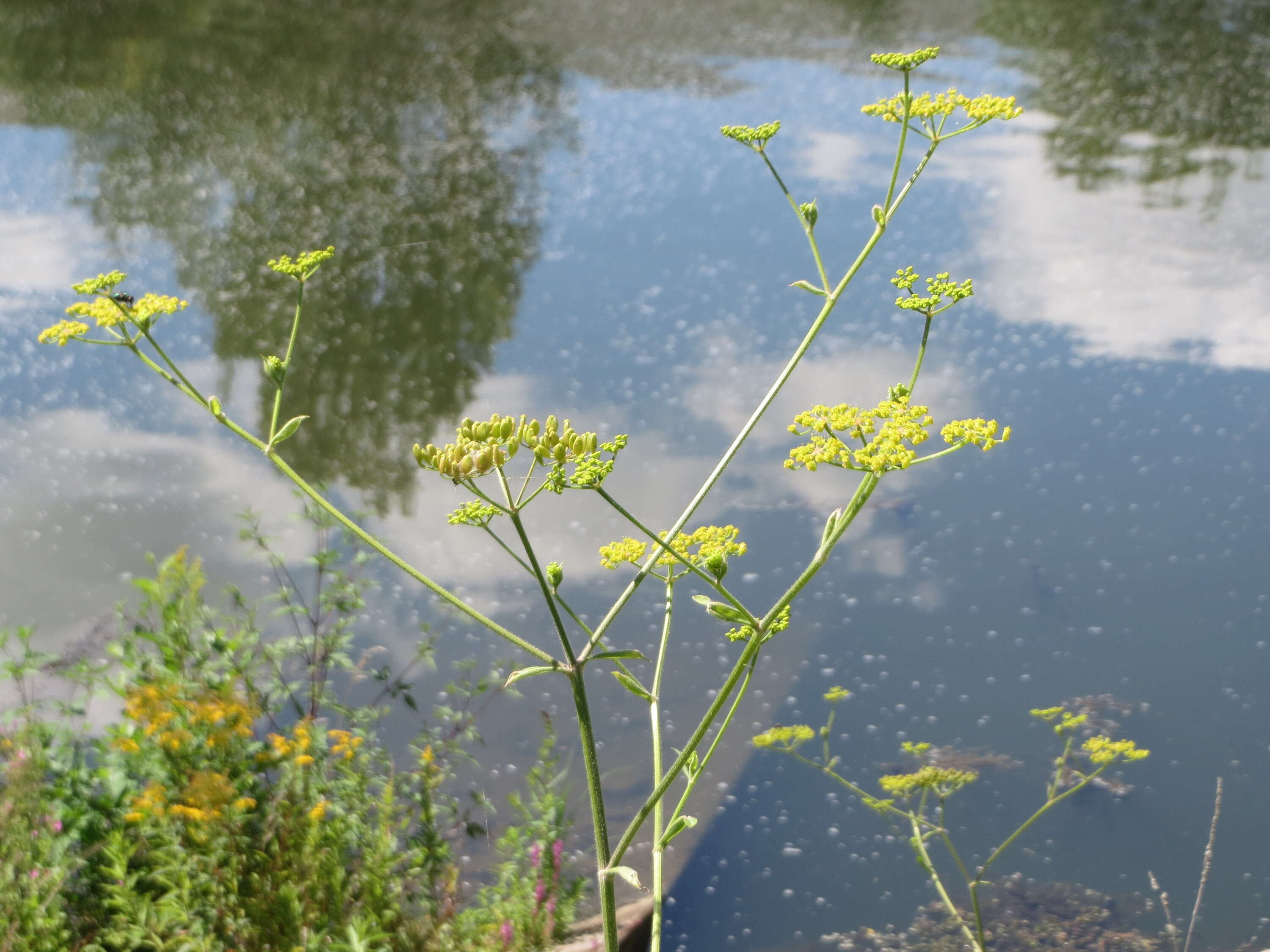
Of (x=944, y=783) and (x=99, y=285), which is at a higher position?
(x=99, y=285)

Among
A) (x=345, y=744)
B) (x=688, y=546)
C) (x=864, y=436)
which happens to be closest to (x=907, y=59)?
(x=864, y=436)

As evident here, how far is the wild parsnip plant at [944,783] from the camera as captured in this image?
1.36 metres

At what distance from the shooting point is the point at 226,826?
1.41 metres

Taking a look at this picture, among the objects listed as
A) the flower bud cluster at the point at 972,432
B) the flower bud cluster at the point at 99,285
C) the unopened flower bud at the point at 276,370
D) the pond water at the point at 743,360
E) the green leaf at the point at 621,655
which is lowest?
the green leaf at the point at 621,655

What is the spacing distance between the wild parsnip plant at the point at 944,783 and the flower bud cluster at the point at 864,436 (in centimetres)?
56

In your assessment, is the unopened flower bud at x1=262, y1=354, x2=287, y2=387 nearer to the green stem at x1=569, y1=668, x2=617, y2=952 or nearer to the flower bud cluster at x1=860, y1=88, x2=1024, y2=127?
the green stem at x1=569, y1=668, x2=617, y2=952

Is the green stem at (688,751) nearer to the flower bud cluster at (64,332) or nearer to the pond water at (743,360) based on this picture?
the flower bud cluster at (64,332)

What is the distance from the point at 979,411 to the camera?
334 cm

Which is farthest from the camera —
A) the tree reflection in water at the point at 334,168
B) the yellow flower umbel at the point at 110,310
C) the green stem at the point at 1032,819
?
the tree reflection in water at the point at 334,168

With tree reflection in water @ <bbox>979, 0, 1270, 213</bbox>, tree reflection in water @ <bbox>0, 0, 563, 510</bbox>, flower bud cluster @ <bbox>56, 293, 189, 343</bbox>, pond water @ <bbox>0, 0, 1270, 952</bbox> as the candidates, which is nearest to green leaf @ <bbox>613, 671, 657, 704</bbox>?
flower bud cluster @ <bbox>56, 293, 189, 343</bbox>

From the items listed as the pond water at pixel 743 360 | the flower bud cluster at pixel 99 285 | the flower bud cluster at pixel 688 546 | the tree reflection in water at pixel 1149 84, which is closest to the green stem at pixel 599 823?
the flower bud cluster at pixel 688 546

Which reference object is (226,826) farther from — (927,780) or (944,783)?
(944,783)

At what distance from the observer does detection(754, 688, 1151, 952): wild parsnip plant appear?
1359 millimetres

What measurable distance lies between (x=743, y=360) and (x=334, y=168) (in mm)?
2401
